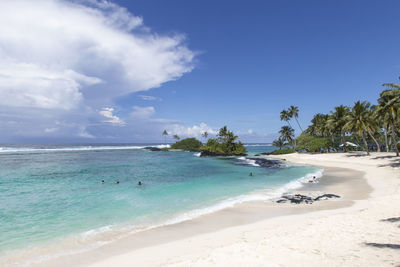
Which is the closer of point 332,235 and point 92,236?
point 332,235

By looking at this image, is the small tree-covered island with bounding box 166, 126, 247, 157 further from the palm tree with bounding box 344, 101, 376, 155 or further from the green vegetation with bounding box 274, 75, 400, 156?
the palm tree with bounding box 344, 101, 376, 155

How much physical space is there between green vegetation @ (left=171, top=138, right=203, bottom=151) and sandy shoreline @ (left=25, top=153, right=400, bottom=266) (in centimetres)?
10384

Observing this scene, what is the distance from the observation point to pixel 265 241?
8.40 metres

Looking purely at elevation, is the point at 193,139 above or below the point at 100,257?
above

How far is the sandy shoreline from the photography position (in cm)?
673

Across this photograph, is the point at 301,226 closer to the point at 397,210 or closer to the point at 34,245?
the point at 397,210

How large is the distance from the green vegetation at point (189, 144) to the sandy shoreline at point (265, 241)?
10384cm

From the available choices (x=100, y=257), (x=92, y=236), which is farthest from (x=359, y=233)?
(x=92, y=236)

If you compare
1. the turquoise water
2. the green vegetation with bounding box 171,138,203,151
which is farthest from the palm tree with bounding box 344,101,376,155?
the green vegetation with bounding box 171,138,203,151

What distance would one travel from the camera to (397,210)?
437 inches

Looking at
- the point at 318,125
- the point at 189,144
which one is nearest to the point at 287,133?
the point at 318,125

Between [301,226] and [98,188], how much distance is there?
20619mm

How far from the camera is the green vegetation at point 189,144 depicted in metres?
120

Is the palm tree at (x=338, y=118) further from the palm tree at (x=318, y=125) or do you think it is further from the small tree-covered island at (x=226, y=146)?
the small tree-covered island at (x=226, y=146)
